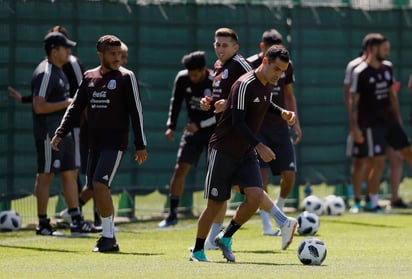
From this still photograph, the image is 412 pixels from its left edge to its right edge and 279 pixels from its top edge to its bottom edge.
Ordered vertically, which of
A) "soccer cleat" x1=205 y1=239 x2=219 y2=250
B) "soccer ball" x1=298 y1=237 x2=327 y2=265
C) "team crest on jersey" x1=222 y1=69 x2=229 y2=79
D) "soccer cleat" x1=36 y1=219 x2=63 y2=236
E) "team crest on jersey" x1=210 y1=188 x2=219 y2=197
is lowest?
"soccer cleat" x1=36 y1=219 x2=63 y2=236

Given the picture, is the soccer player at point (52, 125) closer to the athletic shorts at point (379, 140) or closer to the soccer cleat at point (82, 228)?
the soccer cleat at point (82, 228)

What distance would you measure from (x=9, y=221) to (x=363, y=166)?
626cm

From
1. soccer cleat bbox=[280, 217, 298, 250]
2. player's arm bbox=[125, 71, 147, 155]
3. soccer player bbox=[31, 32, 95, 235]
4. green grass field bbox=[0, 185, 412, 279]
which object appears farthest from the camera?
soccer player bbox=[31, 32, 95, 235]

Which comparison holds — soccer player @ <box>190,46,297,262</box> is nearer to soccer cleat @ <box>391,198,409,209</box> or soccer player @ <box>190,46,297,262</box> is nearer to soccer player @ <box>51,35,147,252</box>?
soccer player @ <box>51,35,147,252</box>

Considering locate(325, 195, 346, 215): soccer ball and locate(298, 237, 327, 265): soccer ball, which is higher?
locate(298, 237, 327, 265): soccer ball

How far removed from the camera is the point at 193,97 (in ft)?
58.7

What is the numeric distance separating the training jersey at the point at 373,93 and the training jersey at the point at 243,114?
746 centimetres

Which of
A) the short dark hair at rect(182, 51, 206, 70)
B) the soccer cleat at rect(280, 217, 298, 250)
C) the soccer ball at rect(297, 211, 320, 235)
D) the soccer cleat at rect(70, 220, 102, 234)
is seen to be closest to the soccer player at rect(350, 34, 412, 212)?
the short dark hair at rect(182, 51, 206, 70)

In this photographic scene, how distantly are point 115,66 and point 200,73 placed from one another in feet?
11.5

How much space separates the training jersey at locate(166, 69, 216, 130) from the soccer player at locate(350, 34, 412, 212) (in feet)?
10.8

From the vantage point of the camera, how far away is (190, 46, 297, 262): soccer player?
12797mm

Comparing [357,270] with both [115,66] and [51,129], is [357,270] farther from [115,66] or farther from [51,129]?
[51,129]

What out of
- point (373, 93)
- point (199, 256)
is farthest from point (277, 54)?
point (373, 93)

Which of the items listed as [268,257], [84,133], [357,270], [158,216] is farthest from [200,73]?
[357,270]
